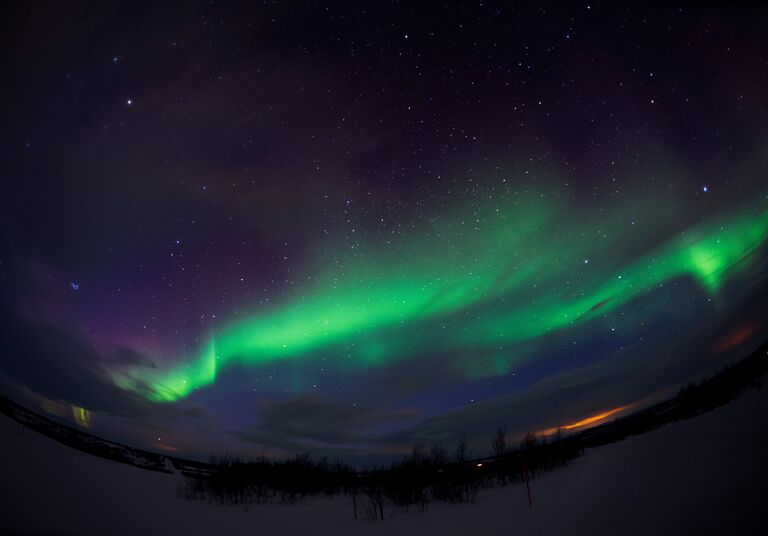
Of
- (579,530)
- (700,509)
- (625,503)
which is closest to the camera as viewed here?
(700,509)

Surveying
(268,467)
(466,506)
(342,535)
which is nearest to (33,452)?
(268,467)

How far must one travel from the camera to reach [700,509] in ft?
23.8

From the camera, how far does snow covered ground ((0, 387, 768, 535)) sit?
24.9 feet

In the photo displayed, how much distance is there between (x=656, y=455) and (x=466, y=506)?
898 cm

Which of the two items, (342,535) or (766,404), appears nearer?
(342,535)

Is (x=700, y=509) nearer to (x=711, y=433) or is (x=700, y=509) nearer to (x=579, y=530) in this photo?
(x=579, y=530)

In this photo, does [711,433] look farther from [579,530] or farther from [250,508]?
[250,508]

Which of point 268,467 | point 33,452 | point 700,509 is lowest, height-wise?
point 268,467

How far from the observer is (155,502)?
15891 mm

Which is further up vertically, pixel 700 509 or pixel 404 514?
pixel 700 509

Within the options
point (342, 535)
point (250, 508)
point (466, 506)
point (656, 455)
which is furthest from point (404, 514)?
point (656, 455)

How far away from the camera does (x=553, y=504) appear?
11.1 m

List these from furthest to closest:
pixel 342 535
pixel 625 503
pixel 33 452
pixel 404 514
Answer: pixel 33 452 → pixel 404 514 → pixel 342 535 → pixel 625 503

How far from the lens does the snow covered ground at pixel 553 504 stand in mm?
7578
